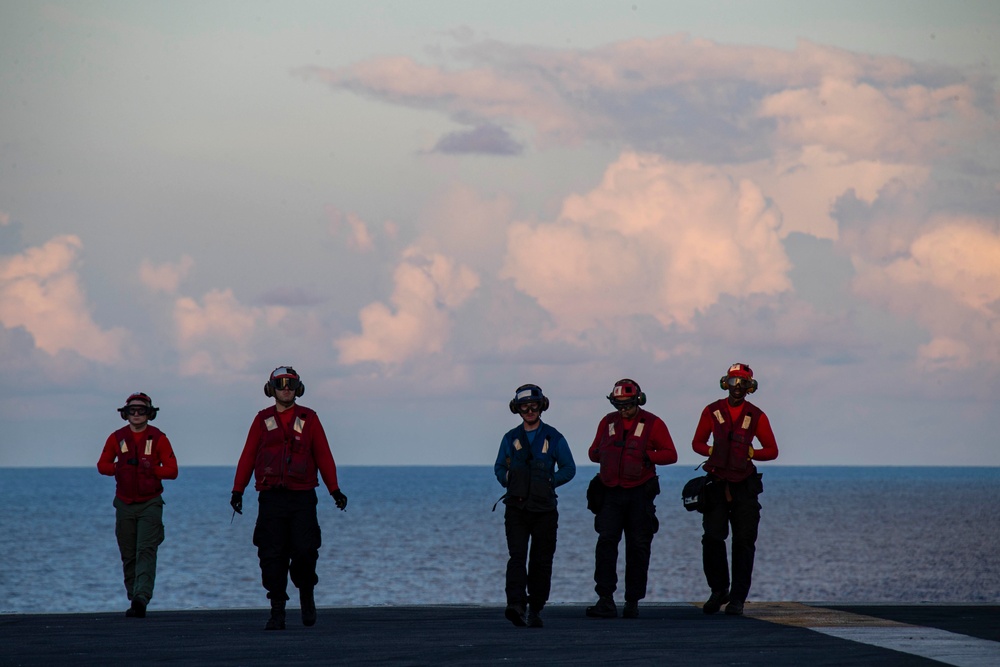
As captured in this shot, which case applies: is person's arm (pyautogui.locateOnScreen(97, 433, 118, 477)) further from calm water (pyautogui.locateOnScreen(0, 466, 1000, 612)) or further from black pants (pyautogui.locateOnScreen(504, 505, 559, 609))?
calm water (pyautogui.locateOnScreen(0, 466, 1000, 612))

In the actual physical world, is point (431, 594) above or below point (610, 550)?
below

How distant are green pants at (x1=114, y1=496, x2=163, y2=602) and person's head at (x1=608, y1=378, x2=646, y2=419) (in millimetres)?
4460

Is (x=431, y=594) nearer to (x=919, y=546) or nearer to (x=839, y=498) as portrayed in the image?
(x=919, y=546)

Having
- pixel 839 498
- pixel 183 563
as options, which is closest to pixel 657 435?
pixel 183 563

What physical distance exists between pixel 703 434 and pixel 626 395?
0.88 metres

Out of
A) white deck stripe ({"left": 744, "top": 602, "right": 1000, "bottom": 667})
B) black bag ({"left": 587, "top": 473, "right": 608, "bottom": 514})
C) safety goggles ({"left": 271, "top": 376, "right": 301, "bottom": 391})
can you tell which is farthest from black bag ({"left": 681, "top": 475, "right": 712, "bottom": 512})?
safety goggles ({"left": 271, "top": 376, "right": 301, "bottom": 391})

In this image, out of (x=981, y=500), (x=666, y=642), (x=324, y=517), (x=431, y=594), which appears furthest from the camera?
(x=981, y=500)

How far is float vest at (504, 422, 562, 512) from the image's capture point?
13523 mm

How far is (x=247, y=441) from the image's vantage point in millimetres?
13414

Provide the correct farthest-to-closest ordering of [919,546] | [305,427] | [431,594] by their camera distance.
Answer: [919,546], [431,594], [305,427]

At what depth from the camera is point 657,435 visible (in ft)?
47.6

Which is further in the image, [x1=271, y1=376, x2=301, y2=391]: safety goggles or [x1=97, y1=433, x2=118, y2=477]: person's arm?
[x1=97, y1=433, x2=118, y2=477]: person's arm

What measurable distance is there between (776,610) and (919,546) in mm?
71180

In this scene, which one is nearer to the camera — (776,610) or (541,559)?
(541,559)
